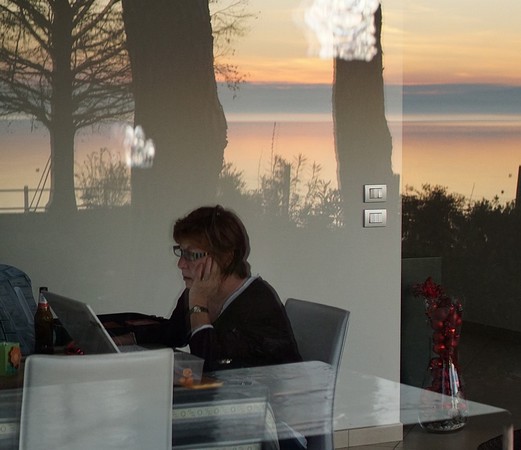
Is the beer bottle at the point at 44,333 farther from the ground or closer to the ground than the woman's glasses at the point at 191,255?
closer to the ground

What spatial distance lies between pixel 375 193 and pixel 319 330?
1028 millimetres

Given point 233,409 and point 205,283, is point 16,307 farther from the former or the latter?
point 233,409

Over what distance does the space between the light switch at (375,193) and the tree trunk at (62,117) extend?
45.6 inches

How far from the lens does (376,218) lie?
3.81 m

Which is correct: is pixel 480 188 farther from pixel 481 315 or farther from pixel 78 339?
pixel 78 339

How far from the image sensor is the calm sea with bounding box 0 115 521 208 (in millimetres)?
3592

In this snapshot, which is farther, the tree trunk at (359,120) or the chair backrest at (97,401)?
the tree trunk at (359,120)

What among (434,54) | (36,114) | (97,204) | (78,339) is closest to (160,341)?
(78,339)

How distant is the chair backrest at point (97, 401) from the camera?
6.38ft

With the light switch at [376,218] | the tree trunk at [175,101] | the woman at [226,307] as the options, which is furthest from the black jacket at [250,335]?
the light switch at [376,218]

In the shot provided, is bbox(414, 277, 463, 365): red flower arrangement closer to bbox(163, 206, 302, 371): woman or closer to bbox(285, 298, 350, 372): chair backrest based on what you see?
bbox(285, 298, 350, 372): chair backrest

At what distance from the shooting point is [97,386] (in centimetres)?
199

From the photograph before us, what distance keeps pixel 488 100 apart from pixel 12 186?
6.00ft

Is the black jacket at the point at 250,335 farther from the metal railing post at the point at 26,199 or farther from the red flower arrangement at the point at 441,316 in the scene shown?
the red flower arrangement at the point at 441,316
